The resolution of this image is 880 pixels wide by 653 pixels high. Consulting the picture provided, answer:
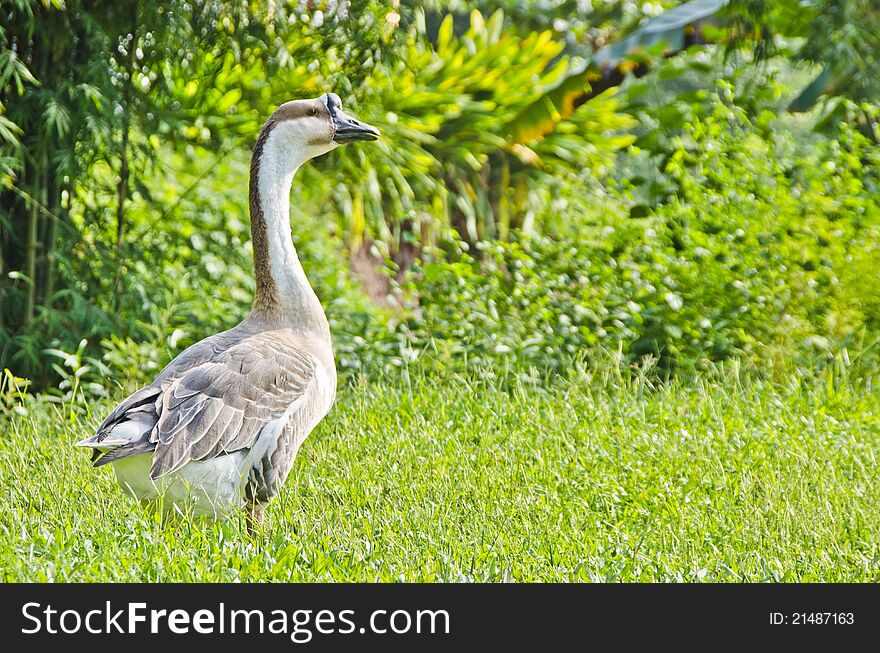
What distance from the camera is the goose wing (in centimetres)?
374

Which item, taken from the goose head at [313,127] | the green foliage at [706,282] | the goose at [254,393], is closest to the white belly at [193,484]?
the goose at [254,393]

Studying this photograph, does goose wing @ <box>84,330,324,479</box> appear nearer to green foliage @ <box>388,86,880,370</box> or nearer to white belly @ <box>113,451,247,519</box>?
white belly @ <box>113,451,247,519</box>

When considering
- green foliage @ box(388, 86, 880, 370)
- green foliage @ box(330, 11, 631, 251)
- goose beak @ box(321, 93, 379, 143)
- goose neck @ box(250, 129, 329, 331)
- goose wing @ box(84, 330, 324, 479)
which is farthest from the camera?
green foliage @ box(330, 11, 631, 251)

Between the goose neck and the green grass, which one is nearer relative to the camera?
the green grass

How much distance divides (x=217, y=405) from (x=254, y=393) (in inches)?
6.4

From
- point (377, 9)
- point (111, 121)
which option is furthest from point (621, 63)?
point (111, 121)

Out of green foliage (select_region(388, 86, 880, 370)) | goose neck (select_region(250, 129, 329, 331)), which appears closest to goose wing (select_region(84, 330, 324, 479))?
goose neck (select_region(250, 129, 329, 331))

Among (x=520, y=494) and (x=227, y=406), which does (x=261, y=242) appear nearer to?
(x=227, y=406)

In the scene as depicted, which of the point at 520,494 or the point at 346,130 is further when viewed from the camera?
the point at 346,130

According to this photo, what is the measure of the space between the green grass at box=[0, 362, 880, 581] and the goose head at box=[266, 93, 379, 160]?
4.71 feet

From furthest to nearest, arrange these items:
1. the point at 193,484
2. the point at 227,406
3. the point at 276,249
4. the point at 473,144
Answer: the point at 473,144 → the point at 276,249 → the point at 227,406 → the point at 193,484

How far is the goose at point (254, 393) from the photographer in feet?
12.5

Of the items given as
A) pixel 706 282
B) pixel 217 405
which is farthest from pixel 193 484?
pixel 706 282

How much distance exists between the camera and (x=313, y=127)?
472 cm
